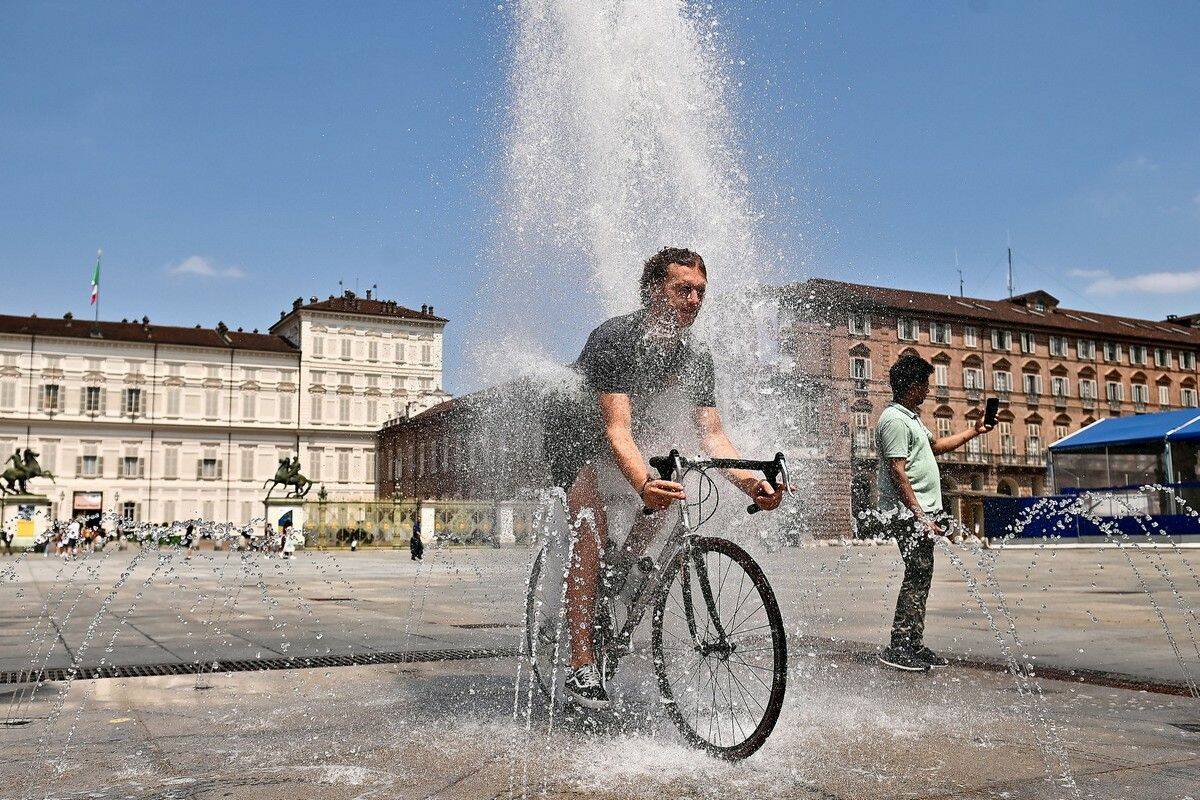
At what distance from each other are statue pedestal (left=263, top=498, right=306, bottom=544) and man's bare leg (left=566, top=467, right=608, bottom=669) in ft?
148

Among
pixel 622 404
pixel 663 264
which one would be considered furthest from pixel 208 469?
pixel 622 404

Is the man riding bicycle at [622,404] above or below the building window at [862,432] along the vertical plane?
below

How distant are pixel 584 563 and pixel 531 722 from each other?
2.23 feet

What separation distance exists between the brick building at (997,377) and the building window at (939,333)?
0.07m

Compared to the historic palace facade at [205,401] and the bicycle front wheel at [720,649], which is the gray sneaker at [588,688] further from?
the historic palace facade at [205,401]

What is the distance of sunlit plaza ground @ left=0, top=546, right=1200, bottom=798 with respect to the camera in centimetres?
299

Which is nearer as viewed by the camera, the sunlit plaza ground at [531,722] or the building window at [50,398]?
the sunlit plaza ground at [531,722]

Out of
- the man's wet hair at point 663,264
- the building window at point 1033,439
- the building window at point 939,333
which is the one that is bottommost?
the man's wet hair at point 663,264

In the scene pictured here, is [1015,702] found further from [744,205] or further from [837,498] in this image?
[837,498]

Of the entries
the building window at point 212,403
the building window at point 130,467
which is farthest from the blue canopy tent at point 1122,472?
the building window at point 130,467

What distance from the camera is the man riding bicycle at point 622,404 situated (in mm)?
3740

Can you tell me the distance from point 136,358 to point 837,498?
52.6 m

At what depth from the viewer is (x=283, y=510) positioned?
47.0m

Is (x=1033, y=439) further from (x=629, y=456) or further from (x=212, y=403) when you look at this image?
(x=629, y=456)
